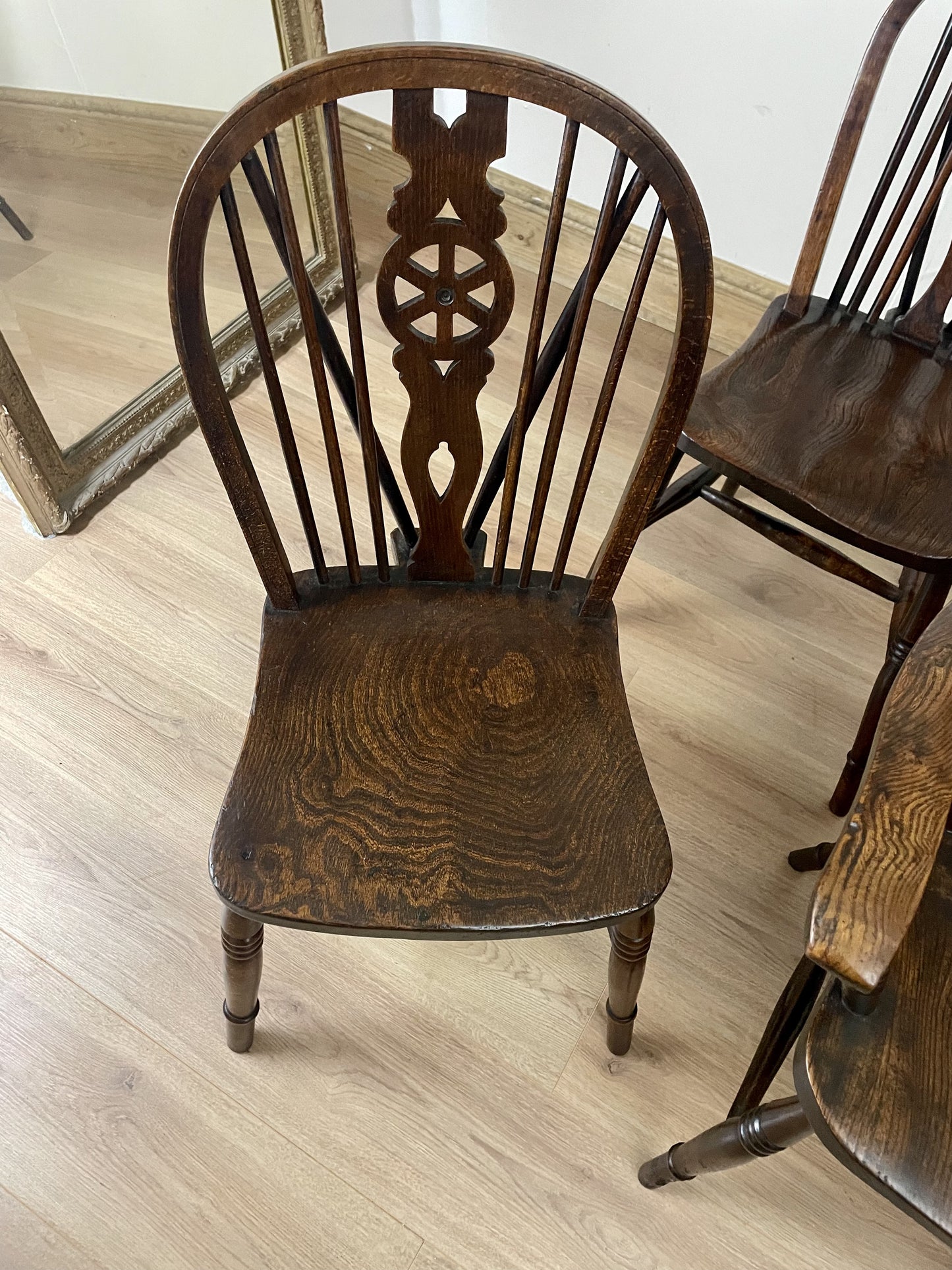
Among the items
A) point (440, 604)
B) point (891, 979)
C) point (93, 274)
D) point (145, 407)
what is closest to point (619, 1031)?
point (891, 979)

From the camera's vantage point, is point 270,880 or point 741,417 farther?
point 741,417

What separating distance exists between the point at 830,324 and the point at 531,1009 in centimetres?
93

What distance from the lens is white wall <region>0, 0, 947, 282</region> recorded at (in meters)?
1.40

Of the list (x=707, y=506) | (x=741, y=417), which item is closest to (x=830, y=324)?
(x=741, y=417)

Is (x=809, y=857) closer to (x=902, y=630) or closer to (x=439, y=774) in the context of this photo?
(x=902, y=630)

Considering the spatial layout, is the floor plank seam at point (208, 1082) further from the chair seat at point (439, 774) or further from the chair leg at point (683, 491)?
the chair leg at point (683, 491)

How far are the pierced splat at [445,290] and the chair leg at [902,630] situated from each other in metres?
0.50

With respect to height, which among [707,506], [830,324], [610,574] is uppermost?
[830,324]

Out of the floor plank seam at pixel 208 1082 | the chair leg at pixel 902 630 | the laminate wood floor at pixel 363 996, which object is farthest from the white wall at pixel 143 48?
the chair leg at pixel 902 630

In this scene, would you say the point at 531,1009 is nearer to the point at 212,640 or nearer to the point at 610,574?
the point at 610,574

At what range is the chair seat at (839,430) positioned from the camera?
105 centimetres

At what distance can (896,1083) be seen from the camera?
2.32ft

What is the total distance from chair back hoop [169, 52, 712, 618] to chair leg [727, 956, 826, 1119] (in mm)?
401

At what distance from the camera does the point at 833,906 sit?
632 mm
